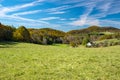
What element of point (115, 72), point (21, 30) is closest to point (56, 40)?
point (21, 30)

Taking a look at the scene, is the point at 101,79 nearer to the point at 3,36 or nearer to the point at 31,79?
the point at 31,79

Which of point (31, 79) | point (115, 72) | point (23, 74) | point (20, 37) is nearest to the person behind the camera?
point (31, 79)

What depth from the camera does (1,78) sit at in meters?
9.69

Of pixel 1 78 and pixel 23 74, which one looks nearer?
pixel 1 78

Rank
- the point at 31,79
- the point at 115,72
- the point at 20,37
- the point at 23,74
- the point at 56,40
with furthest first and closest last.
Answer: the point at 56,40 → the point at 20,37 → the point at 115,72 → the point at 23,74 → the point at 31,79

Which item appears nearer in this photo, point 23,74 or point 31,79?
point 31,79

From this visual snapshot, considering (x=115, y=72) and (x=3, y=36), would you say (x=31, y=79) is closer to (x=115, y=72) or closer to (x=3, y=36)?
(x=115, y=72)

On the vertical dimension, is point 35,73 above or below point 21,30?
below

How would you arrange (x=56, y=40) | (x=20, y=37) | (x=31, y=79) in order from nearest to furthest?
(x=31, y=79) → (x=20, y=37) → (x=56, y=40)

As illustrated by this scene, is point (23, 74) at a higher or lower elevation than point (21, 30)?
lower

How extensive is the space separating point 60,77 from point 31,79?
4.69 ft

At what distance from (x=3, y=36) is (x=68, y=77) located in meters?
50.1

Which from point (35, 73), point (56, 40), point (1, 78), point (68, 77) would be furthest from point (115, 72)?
point (56, 40)

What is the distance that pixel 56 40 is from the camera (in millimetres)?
113688
